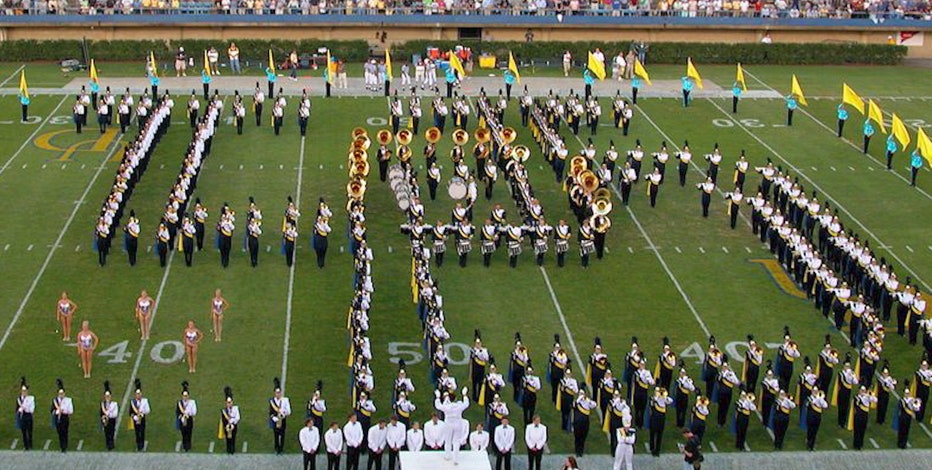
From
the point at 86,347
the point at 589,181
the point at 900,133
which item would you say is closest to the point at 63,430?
the point at 86,347

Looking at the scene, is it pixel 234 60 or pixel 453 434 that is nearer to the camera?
pixel 453 434

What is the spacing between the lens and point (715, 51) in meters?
48.9

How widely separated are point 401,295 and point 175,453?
6.50 m

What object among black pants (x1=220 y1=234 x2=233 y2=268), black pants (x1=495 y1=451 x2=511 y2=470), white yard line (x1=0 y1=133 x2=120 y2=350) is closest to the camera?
black pants (x1=495 y1=451 x2=511 y2=470)

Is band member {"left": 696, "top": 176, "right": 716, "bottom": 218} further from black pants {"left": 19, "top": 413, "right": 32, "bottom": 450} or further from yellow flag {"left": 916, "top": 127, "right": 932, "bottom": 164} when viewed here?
black pants {"left": 19, "top": 413, "right": 32, "bottom": 450}

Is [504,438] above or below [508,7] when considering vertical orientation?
below

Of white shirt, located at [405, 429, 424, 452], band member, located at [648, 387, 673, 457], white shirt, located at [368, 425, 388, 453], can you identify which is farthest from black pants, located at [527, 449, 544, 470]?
white shirt, located at [368, 425, 388, 453]

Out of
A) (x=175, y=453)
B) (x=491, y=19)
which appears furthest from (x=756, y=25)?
(x=175, y=453)

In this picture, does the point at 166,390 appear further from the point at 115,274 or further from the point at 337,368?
the point at 115,274

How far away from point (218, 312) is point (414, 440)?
5.18 metres

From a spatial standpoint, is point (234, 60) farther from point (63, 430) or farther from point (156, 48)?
point (63, 430)

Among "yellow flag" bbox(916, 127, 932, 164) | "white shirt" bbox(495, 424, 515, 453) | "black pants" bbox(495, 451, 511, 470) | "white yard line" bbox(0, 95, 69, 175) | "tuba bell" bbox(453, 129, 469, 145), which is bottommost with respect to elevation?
"black pants" bbox(495, 451, 511, 470)

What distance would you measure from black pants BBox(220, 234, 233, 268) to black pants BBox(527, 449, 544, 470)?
8802mm

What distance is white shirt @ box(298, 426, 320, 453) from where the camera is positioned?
18781 millimetres
